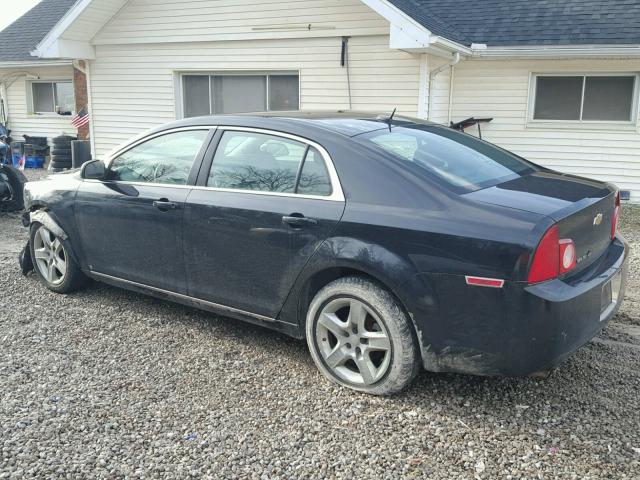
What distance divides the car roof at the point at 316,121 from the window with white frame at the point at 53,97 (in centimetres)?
1370

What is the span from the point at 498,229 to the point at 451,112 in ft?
28.6

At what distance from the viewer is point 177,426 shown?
3287 millimetres

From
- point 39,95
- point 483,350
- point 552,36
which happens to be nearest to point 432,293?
point 483,350

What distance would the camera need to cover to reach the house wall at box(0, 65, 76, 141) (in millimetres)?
16547

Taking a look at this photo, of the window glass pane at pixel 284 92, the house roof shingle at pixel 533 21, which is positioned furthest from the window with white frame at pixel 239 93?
the house roof shingle at pixel 533 21

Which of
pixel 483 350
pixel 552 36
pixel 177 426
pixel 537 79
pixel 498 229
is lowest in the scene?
pixel 177 426

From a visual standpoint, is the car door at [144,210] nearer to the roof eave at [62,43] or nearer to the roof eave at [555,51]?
the roof eave at [555,51]

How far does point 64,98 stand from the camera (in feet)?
55.1

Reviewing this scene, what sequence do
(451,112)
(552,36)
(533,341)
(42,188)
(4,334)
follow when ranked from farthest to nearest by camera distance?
1. (451,112)
2. (552,36)
3. (42,188)
4. (4,334)
5. (533,341)

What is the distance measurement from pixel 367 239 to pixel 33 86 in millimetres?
16679

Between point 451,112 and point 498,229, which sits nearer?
point 498,229

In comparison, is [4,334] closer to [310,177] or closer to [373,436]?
[310,177]

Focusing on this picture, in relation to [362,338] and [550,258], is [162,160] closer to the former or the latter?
[362,338]

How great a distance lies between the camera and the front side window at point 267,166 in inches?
147
